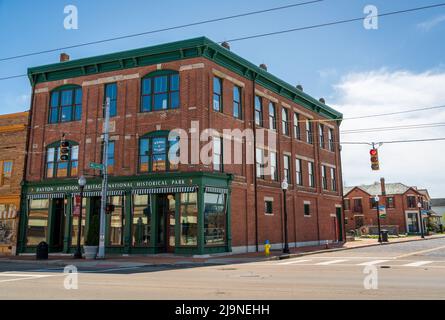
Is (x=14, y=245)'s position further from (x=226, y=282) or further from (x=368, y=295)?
(x=368, y=295)

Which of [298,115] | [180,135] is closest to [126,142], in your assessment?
[180,135]

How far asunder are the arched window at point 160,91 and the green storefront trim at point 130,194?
4.34 m

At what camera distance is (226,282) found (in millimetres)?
12547

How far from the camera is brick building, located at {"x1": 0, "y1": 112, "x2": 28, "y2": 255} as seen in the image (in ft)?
96.2

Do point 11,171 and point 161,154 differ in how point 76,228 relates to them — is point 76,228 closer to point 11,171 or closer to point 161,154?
point 11,171

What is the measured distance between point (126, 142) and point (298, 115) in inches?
605

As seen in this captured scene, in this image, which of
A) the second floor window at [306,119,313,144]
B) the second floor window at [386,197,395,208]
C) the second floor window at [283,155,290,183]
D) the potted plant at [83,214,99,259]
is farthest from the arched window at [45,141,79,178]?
the second floor window at [386,197,395,208]

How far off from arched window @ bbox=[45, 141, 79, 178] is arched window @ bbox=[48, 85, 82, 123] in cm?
183

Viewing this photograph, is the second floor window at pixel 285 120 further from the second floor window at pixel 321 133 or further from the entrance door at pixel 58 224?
the entrance door at pixel 58 224

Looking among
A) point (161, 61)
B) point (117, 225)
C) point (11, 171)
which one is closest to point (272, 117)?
point (161, 61)

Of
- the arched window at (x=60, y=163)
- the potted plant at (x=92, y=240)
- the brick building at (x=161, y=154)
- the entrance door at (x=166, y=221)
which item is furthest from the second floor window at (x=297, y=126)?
→ the potted plant at (x=92, y=240)

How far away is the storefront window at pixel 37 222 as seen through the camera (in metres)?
28.6
